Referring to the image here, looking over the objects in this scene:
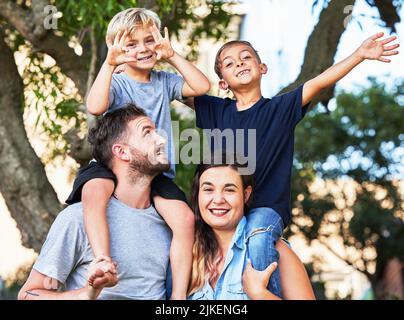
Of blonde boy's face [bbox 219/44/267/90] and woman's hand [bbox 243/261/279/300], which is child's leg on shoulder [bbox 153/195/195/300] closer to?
woman's hand [bbox 243/261/279/300]

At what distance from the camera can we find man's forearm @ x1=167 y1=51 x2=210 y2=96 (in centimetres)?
426

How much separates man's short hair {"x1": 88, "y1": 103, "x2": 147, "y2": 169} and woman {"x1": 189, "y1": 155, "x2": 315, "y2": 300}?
384 millimetres

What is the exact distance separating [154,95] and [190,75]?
22 cm

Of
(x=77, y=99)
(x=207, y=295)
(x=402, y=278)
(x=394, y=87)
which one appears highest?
(x=394, y=87)

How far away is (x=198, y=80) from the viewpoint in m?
4.29

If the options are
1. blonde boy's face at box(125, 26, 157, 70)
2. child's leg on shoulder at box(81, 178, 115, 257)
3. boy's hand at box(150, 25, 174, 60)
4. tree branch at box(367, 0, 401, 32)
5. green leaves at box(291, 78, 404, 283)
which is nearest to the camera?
child's leg on shoulder at box(81, 178, 115, 257)

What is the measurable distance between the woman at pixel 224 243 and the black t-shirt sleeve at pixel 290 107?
388 mm

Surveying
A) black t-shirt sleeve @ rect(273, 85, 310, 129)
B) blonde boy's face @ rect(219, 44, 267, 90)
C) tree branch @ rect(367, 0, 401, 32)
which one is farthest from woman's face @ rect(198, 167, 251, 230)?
tree branch @ rect(367, 0, 401, 32)

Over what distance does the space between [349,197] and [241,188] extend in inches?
628

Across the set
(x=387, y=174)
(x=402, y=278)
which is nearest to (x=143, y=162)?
(x=387, y=174)

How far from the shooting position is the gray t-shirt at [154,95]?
14.0 feet

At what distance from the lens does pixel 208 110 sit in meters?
4.48

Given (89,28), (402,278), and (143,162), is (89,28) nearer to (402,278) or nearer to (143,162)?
(143,162)

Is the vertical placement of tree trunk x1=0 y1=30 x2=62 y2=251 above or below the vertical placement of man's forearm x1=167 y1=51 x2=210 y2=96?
above
